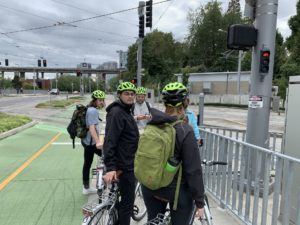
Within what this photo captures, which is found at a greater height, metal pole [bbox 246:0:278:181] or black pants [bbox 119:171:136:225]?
metal pole [bbox 246:0:278:181]

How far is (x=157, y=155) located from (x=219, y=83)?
58891 millimetres

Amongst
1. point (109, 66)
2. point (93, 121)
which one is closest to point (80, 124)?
point (93, 121)

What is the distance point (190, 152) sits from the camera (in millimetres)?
2668

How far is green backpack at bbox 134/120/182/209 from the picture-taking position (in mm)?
2658

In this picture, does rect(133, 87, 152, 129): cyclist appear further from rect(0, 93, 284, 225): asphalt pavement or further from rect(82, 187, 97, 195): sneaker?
rect(82, 187, 97, 195): sneaker

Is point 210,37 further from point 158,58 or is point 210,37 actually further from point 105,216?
point 105,216

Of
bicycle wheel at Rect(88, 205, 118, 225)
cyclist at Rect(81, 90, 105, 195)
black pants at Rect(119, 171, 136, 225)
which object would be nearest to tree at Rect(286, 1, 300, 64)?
cyclist at Rect(81, 90, 105, 195)

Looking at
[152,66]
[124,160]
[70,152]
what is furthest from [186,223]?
[152,66]

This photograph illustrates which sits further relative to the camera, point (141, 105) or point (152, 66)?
point (152, 66)

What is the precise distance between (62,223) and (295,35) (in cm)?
4671

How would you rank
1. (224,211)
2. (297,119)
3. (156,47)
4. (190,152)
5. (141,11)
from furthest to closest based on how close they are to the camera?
(156,47) → (141,11) → (224,211) → (297,119) → (190,152)

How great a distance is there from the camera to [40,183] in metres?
6.95

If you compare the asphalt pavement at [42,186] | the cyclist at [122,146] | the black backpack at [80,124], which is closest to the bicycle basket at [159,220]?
the cyclist at [122,146]

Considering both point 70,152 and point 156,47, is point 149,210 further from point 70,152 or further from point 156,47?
point 156,47
